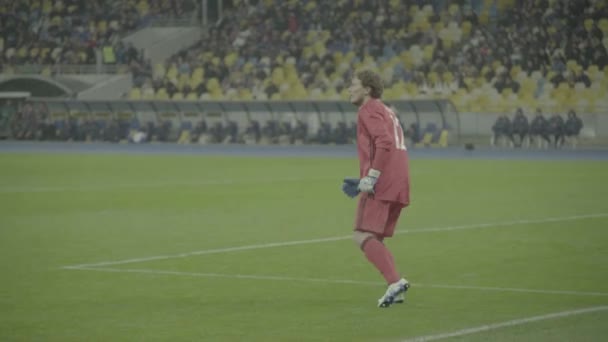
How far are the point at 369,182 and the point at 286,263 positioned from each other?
3540 millimetres

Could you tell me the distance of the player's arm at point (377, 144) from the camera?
9367 mm

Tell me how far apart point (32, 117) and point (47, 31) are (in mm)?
8058

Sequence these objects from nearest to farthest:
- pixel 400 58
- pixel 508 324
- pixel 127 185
→ 1. pixel 508 324
2. pixel 127 185
3. pixel 400 58

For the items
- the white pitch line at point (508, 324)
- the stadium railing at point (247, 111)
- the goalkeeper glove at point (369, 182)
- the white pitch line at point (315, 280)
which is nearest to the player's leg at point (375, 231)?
the goalkeeper glove at point (369, 182)

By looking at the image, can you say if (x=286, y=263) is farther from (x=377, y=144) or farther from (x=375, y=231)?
(x=377, y=144)

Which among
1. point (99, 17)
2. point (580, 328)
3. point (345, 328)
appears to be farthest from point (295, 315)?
point (99, 17)

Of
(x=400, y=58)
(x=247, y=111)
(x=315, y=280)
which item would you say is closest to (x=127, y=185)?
(x=315, y=280)

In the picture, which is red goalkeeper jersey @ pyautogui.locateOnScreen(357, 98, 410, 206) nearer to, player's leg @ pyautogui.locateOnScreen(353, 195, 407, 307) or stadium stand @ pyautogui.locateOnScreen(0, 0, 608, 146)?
player's leg @ pyautogui.locateOnScreen(353, 195, 407, 307)

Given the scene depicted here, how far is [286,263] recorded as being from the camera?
12.7 metres

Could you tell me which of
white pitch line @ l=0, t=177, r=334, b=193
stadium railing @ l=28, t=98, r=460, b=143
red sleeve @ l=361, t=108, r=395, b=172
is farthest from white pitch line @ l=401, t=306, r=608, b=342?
stadium railing @ l=28, t=98, r=460, b=143

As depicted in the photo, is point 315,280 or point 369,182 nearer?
point 369,182

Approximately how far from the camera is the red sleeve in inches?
371

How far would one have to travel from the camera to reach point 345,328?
8750 mm

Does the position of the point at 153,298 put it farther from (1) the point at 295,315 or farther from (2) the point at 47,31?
(2) the point at 47,31
